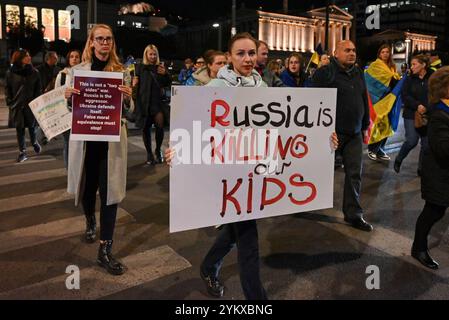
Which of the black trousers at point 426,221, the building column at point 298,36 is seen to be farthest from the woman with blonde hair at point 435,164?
the building column at point 298,36

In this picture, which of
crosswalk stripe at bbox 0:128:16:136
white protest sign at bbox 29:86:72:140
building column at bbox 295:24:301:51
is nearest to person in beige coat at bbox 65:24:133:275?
white protest sign at bbox 29:86:72:140

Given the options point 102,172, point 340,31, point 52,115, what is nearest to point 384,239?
point 102,172

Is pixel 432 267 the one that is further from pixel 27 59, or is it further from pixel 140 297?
pixel 27 59

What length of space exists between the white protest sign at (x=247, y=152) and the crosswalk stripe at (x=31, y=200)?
362 cm

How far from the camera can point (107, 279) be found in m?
3.72

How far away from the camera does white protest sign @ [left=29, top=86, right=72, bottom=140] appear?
5.15 metres

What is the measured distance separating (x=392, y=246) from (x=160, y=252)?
213 centimetres

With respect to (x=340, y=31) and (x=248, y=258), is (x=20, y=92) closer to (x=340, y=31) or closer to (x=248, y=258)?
(x=248, y=258)

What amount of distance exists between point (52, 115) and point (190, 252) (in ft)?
7.47

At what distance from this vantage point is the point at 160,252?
431 centimetres

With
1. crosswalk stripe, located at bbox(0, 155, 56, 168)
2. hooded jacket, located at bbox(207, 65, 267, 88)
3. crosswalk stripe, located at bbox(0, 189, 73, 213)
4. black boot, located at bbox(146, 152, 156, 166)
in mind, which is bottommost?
crosswalk stripe, located at bbox(0, 189, 73, 213)

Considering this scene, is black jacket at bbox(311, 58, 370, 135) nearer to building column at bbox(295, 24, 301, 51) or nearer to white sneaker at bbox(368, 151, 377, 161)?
white sneaker at bbox(368, 151, 377, 161)

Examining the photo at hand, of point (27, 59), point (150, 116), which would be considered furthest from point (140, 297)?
point (27, 59)

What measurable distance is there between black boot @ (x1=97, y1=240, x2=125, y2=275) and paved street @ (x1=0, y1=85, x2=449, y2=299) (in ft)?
0.20
